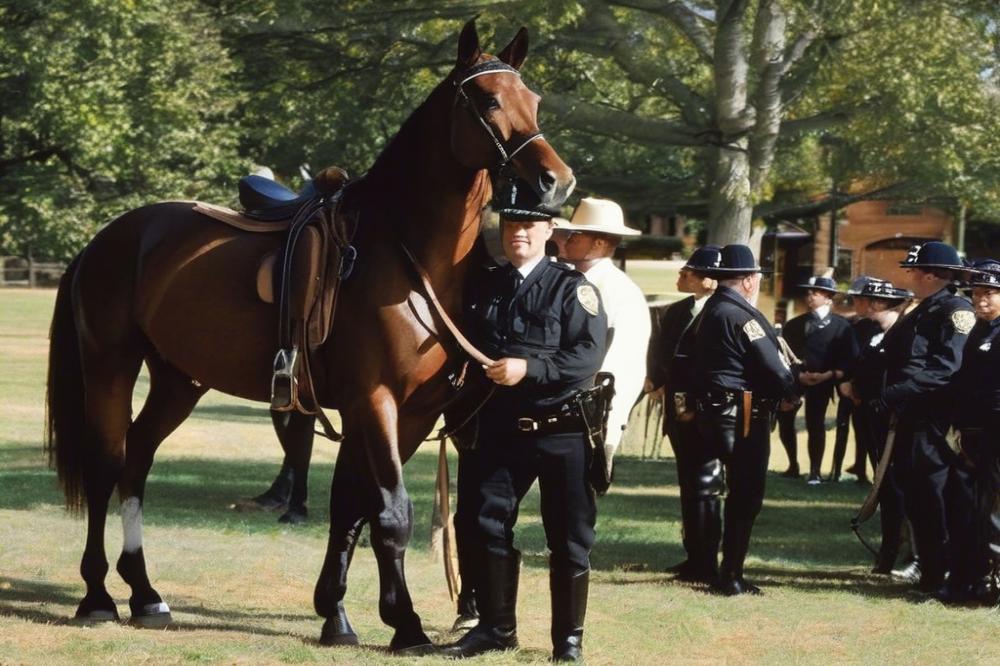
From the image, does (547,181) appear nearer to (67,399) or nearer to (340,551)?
(340,551)

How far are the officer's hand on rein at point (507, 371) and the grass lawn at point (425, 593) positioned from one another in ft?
4.22

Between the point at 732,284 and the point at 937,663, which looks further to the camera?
the point at 732,284

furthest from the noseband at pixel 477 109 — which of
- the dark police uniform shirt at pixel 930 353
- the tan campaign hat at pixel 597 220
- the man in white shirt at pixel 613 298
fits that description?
the dark police uniform shirt at pixel 930 353

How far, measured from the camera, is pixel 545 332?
6602 millimetres

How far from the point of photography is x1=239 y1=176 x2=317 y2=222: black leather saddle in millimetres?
7441

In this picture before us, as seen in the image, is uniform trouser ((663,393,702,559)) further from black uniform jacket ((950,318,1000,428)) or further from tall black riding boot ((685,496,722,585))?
black uniform jacket ((950,318,1000,428))

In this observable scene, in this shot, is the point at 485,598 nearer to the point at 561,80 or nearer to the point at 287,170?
the point at 561,80

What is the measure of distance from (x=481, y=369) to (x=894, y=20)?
565 inches

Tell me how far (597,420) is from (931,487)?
3515mm

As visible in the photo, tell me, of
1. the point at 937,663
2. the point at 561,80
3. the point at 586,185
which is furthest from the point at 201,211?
the point at 586,185

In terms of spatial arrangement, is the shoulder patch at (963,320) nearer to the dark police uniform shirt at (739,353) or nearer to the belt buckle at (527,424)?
the dark police uniform shirt at (739,353)

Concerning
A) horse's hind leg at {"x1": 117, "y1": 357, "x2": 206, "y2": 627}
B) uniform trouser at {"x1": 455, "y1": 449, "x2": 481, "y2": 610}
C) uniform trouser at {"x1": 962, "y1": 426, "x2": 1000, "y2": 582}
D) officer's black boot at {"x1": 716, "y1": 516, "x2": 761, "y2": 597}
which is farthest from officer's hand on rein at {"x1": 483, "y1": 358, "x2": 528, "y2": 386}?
uniform trouser at {"x1": 962, "y1": 426, "x2": 1000, "y2": 582}

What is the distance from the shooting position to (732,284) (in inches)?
372

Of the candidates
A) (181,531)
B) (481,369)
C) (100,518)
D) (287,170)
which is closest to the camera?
(481,369)
